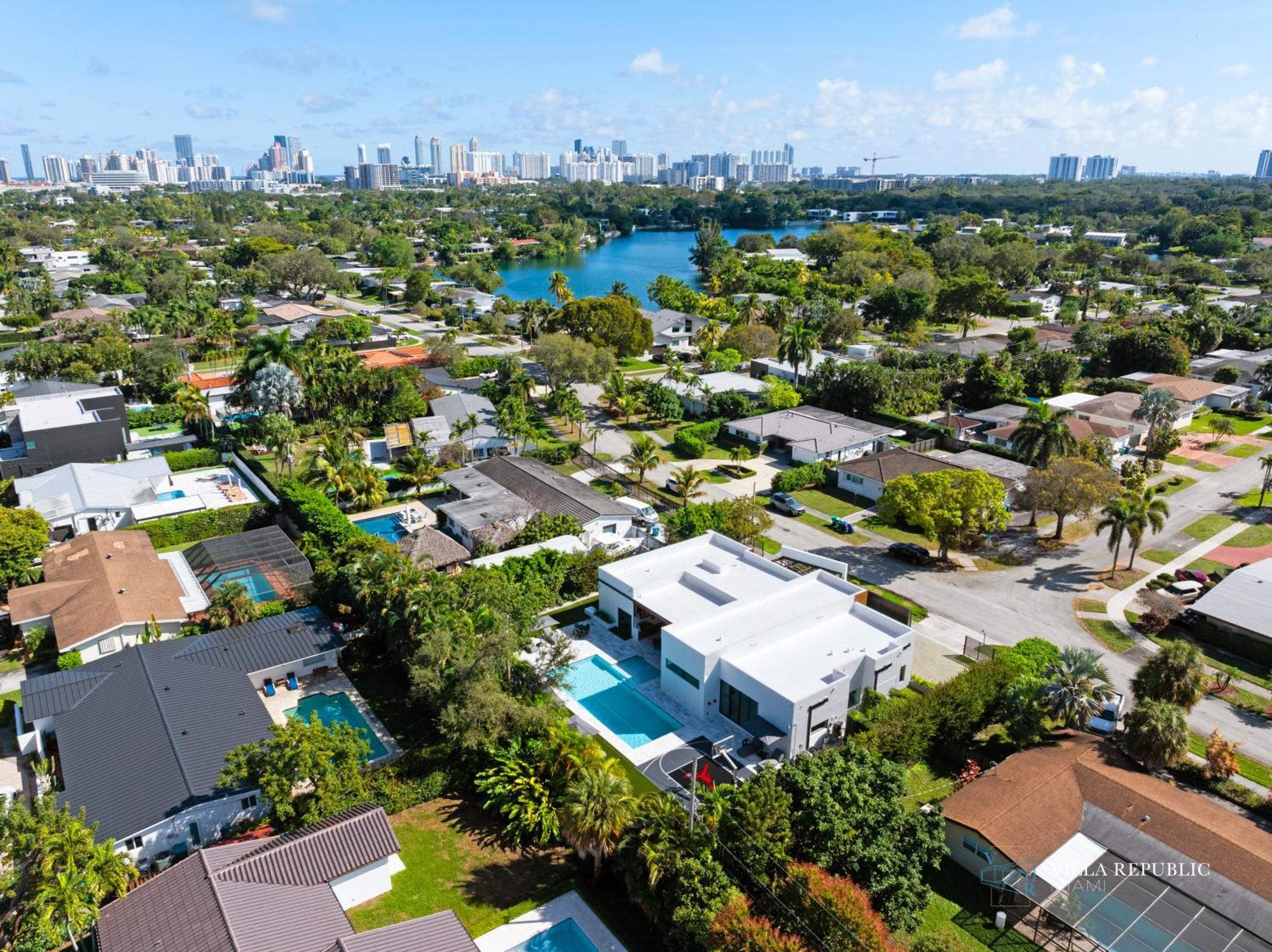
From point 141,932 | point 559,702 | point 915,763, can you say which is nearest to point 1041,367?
point 915,763

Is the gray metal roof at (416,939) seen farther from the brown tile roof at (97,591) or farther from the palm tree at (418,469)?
the palm tree at (418,469)

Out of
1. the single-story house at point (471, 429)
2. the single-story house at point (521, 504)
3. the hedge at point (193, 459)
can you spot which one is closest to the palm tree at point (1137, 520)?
the single-story house at point (521, 504)

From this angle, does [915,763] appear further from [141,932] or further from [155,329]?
[155,329]

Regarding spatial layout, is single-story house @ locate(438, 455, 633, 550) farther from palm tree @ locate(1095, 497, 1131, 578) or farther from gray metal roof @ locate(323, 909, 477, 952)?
palm tree @ locate(1095, 497, 1131, 578)

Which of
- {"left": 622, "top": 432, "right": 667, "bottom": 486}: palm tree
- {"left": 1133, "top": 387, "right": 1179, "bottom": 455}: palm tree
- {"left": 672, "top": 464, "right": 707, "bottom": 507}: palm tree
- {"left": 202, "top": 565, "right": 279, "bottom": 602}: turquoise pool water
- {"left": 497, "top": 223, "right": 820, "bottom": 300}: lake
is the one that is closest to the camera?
{"left": 202, "top": 565, "right": 279, "bottom": 602}: turquoise pool water

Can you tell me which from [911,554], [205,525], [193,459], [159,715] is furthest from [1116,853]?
[193,459]

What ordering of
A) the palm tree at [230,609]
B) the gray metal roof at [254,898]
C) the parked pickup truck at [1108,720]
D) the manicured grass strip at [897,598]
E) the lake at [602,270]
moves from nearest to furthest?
the gray metal roof at [254,898] → the parked pickup truck at [1108,720] → the palm tree at [230,609] → the manicured grass strip at [897,598] → the lake at [602,270]

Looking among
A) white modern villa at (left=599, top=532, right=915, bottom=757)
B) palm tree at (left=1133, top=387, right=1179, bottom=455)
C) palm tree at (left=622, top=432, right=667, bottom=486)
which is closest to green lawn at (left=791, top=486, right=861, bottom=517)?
palm tree at (left=622, top=432, right=667, bottom=486)
